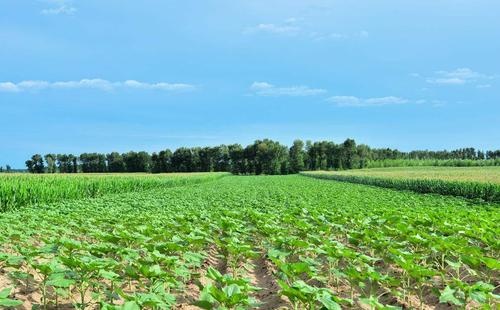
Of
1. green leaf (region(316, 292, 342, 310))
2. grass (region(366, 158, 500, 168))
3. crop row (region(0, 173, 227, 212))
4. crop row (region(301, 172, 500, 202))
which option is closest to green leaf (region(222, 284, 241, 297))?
green leaf (region(316, 292, 342, 310))

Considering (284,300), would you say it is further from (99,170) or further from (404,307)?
(99,170)

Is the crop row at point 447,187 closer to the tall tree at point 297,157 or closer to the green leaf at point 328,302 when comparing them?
the green leaf at point 328,302

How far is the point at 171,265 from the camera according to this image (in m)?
4.86

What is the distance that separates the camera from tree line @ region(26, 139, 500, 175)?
113 m

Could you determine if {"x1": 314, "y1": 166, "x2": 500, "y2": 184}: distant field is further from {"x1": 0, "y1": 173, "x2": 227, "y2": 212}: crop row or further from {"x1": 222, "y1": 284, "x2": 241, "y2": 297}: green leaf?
{"x1": 222, "y1": 284, "x2": 241, "y2": 297}: green leaf

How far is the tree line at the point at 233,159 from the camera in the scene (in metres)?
113

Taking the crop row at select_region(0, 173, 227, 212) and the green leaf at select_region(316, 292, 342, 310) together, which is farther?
the crop row at select_region(0, 173, 227, 212)

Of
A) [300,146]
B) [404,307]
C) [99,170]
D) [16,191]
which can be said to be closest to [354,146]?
[300,146]

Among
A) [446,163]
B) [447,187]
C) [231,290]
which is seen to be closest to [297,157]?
[446,163]

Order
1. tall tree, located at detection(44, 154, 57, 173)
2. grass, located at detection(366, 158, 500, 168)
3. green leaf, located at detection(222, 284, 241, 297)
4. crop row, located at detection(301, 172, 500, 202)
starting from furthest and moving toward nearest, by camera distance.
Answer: tall tree, located at detection(44, 154, 57, 173)
grass, located at detection(366, 158, 500, 168)
crop row, located at detection(301, 172, 500, 202)
green leaf, located at detection(222, 284, 241, 297)

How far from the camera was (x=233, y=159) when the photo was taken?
120000 millimetres

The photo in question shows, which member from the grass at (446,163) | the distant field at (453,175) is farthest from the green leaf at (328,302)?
the grass at (446,163)

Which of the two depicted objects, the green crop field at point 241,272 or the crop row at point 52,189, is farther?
the crop row at point 52,189

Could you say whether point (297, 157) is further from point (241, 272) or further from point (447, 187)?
point (241, 272)
